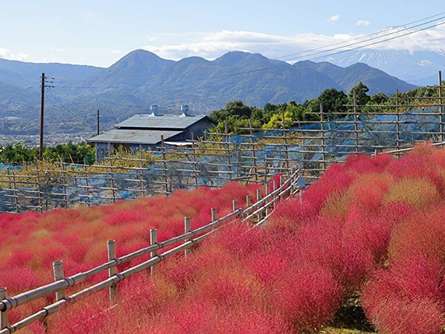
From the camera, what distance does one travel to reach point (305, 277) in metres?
5.09

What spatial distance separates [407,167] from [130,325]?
717 centimetres

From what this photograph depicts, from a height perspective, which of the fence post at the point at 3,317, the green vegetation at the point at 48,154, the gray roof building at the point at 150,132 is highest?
the gray roof building at the point at 150,132

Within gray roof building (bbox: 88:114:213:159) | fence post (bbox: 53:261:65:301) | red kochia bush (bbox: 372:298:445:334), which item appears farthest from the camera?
gray roof building (bbox: 88:114:213:159)

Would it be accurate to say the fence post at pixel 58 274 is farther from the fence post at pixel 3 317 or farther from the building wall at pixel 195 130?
the building wall at pixel 195 130

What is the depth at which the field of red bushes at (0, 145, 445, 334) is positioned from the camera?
14.9 feet

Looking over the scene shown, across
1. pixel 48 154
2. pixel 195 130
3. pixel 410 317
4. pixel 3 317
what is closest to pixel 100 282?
pixel 3 317

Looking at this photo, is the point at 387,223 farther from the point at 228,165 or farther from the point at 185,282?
the point at 228,165

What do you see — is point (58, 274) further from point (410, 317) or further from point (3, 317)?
point (410, 317)

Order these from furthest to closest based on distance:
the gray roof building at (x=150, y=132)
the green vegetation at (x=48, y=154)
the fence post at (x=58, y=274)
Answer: the gray roof building at (x=150, y=132) → the green vegetation at (x=48, y=154) → the fence post at (x=58, y=274)

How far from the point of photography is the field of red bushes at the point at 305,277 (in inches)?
179

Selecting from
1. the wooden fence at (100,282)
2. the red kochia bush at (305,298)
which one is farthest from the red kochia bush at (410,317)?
the wooden fence at (100,282)

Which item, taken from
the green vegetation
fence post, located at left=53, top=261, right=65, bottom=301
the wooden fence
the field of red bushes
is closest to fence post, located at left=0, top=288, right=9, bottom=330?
the wooden fence

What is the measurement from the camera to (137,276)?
6746mm

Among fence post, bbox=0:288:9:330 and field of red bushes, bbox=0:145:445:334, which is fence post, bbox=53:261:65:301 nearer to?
field of red bushes, bbox=0:145:445:334
